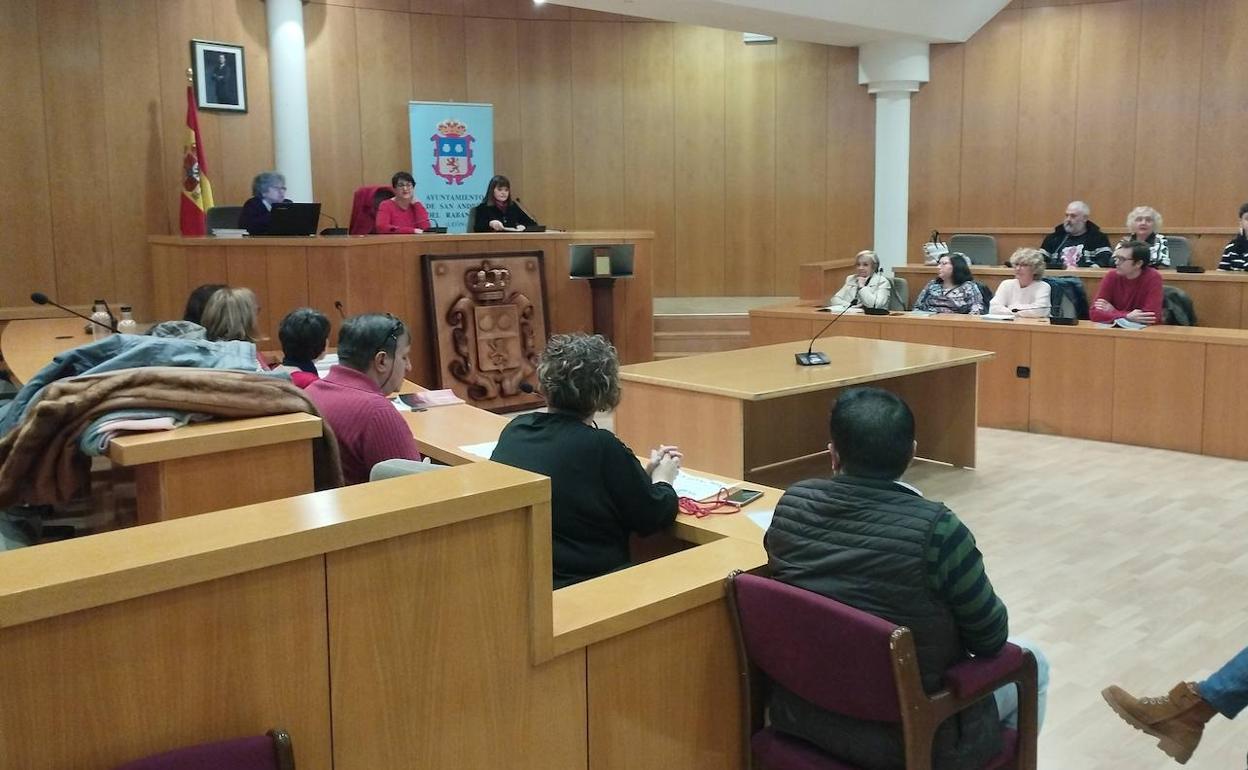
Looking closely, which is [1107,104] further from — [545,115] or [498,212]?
[498,212]

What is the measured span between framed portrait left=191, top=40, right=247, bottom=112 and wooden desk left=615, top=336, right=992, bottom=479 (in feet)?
15.1

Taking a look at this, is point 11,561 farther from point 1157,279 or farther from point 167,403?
point 1157,279

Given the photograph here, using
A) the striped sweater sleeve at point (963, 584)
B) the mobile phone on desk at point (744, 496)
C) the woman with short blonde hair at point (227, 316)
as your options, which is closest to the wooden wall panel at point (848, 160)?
the woman with short blonde hair at point (227, 316)

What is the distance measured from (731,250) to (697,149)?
3.40 ft

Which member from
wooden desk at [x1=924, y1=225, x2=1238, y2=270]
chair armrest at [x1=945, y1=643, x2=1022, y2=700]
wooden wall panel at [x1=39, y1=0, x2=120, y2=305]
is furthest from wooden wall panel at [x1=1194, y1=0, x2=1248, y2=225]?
wooden wall panel at [x1=39, y1=0, x2=120, y2=305]

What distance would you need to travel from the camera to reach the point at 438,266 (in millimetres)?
6824

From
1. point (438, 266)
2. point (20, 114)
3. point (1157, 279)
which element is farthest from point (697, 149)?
point (20, 114)

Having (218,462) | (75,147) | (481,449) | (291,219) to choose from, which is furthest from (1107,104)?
(218,462)

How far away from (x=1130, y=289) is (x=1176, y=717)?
4.66m

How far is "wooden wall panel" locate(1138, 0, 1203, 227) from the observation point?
920 centimetres

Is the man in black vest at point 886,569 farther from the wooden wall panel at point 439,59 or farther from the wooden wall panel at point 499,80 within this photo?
the wooden wall panel at point 499,80

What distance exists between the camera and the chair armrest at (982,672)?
1910mm

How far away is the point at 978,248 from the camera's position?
9.61 m

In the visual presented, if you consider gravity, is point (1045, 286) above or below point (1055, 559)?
above
